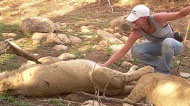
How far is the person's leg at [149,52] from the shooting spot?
5828mm

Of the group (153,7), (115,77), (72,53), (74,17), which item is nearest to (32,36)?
(72,53)

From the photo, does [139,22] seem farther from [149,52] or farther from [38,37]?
[38,37]

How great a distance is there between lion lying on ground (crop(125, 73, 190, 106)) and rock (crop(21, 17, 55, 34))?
Result: 5.01 meters

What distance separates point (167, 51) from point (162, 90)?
3.65 feet

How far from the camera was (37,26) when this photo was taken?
9.23 meters

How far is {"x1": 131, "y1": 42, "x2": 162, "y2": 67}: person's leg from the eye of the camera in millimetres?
5828

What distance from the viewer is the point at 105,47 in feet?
26.4

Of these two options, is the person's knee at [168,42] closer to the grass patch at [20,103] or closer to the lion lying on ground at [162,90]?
the lion lying on ground at [162,90]

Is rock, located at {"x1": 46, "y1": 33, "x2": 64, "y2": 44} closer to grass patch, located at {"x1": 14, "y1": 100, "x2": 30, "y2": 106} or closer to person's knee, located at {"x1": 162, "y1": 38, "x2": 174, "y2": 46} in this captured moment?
person's knee, located at {"x1": 162, "y1": 38, "x2": 174, "y2": 46}

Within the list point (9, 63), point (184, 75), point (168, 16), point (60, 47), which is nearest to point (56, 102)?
point (168, 16)

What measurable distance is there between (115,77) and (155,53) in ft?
4.28

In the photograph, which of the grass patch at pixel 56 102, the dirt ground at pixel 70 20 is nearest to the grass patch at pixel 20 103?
the dirt ground at pixel 70 20

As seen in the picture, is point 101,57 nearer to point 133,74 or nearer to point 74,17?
point 133,74

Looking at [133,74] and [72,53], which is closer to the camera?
[133,74]
